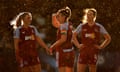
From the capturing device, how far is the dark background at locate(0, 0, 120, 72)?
13445 millimetres

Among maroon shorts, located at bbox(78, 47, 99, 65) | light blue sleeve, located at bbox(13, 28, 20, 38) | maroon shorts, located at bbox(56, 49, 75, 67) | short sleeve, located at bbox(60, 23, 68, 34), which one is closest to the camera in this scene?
light blue sleeve, located at bbox(13, 28, 20, 38)

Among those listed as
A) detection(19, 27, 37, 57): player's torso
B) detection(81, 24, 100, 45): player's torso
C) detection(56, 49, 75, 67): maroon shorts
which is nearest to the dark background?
detection(81, 24, 100, 45): player's torso

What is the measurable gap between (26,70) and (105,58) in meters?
6.62

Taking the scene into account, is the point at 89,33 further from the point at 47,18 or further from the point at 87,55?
the point at 47,18

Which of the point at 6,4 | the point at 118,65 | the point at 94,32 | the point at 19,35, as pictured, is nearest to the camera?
the point at 19,35

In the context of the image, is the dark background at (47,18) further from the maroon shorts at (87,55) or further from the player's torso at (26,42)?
the player's torso at (26,42)

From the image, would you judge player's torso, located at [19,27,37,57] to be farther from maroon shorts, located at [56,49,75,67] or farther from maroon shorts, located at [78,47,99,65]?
maroon shorts, located at [78,47,99,65]

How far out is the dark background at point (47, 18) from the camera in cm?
1345

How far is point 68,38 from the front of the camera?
28.7 ft

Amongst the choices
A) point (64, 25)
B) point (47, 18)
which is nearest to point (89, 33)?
point (64, 25)

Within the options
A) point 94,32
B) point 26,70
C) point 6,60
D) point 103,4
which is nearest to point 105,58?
point 103,4

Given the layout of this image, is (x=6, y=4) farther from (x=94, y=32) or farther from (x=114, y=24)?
(x=94, y=32)

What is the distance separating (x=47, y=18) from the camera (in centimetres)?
1366

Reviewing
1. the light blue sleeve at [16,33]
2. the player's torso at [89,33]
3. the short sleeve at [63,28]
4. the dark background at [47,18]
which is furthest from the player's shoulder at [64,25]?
the dark background at [47,18]
